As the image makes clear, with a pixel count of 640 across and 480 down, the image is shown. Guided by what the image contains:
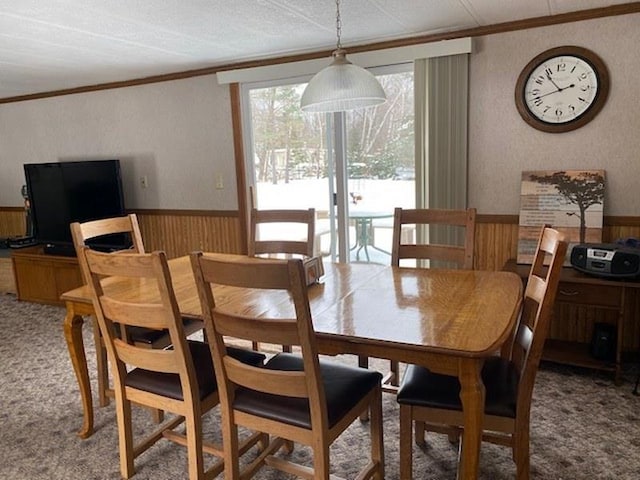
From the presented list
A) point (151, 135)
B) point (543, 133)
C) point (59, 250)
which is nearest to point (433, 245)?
point (543, 133)

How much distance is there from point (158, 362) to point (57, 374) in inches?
69.2

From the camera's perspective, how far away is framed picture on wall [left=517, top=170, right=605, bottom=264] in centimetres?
310

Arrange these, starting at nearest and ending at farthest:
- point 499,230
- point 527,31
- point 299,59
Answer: point 527,31, point 499,230, point 299,59

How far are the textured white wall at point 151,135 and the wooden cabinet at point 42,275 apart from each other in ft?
2.84

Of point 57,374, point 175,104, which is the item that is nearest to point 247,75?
point 175,104

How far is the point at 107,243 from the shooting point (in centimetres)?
484

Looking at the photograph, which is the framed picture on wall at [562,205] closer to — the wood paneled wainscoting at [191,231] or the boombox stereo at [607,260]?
the boombox stereo at [607,260]

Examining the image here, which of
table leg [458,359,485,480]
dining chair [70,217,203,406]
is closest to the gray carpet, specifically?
dining chair [70,217,203,406]

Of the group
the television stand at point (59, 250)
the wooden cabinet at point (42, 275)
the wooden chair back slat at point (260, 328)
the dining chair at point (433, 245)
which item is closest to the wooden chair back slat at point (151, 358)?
the wooden chair back slat at point (260, 328)

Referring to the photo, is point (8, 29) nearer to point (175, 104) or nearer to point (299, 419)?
point (175, 104)

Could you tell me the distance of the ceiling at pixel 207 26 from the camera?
8.60ft

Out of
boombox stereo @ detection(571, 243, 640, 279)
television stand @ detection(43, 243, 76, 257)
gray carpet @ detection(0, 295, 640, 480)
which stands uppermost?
boombox stereo @ detection(571, 243, 640, 279)

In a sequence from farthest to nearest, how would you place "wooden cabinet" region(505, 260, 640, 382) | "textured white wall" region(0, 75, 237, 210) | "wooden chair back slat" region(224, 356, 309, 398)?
"textured white wall" region(0, 75, 237, 210) → "wooden cabinet" region(505, 260, 640, 382) → "wooden chair back slat" region(224, 356, 309, 398)

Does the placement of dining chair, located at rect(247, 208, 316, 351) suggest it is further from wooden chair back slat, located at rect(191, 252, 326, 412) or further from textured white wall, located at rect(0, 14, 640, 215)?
textured white wall, located at rect(0, 14, 640, 215)
